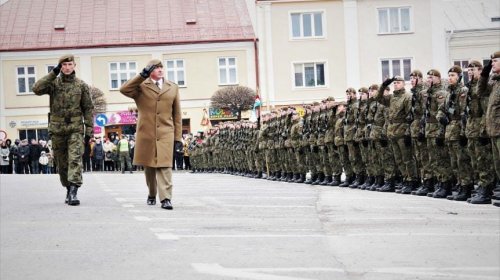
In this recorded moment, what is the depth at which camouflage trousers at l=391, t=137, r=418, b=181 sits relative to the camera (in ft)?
51.1

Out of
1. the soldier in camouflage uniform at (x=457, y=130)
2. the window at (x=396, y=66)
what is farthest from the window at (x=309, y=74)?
the soldier in camouflage uniform at (x=457, y=130)

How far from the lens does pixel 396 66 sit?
5203cm

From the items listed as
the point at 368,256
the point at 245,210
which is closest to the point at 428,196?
the point at 245,210

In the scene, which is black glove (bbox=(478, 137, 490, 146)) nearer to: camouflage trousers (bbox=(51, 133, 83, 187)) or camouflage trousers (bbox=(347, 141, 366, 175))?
camouflage trousers (bbox=(347, 141, 366, 175))

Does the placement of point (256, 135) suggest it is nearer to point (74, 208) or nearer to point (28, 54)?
point (74, 208)

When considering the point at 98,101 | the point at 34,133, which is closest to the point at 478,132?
the point at 98,101

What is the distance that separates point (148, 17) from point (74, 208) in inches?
1840

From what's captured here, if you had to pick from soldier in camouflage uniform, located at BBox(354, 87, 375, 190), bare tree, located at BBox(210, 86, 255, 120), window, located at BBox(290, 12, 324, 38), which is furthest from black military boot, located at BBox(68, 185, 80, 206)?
window, located at BBox(290, 12, 324, 38)

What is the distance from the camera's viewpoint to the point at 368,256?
7715 mm

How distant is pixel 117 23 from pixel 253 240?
50.4 metres

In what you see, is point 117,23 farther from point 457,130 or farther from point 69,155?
point 457,130

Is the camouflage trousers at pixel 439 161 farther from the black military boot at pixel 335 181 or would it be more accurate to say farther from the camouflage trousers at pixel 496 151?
the black military boot at pixel 335 181

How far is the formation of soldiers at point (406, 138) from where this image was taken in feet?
42.1

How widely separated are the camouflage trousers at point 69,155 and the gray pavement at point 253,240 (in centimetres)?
45
